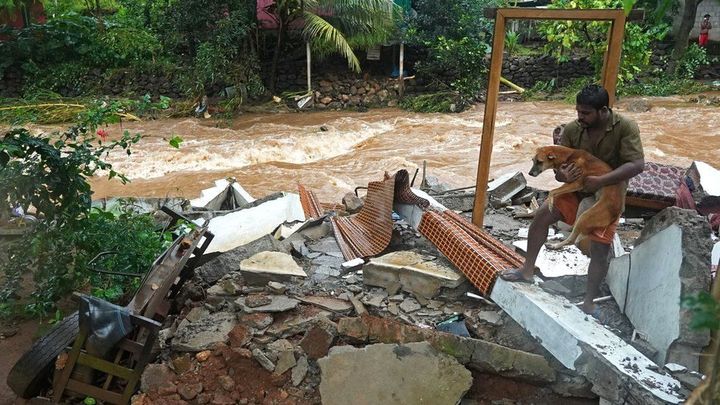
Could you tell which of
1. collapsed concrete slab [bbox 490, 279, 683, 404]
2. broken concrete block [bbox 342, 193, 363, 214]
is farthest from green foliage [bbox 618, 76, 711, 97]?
collapsed concrete slab [bbox 490, 279, 683, 404]

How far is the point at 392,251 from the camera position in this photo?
4.41 metres

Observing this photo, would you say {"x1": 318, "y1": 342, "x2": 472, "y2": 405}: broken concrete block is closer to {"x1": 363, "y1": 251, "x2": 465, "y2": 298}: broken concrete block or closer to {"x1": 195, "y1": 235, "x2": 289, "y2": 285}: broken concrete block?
{"x1": 363, "y1": 251, "x2": 465, "y2": 298}: broken concrete block

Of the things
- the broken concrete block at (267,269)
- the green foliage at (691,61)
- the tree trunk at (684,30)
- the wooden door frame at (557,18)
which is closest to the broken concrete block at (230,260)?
the broken concrete block at (267,269)

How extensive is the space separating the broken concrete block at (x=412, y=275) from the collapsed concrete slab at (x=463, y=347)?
15.8 inches

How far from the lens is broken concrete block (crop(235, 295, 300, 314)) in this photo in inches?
142

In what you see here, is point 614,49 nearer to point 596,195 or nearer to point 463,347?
point 596,195

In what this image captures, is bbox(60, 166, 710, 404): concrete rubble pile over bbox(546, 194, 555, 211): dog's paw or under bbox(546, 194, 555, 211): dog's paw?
under

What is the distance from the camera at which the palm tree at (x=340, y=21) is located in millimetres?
15703

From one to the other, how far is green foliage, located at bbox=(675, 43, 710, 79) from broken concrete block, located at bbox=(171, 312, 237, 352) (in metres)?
18.6

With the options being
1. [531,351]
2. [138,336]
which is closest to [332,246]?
[138,336]

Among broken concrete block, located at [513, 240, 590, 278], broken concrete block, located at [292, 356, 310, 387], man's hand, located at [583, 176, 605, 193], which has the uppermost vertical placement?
man's hand, located at [583, 176, 605, 193]

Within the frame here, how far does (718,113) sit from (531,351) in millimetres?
14403

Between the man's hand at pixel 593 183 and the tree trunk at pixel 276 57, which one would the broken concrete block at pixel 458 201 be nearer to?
the man's hand at pixel 593 183

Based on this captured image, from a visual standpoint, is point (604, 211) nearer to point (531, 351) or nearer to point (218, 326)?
point (531, 351)
